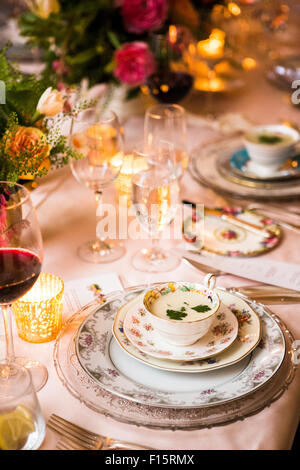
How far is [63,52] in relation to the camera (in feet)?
6.51

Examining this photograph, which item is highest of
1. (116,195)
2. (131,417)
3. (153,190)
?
(153,190)

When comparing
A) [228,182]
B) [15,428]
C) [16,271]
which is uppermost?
[16,271]

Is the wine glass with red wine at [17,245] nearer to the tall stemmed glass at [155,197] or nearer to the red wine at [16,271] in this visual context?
the red wine at [16,271]

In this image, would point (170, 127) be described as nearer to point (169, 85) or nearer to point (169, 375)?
point (169, 85)

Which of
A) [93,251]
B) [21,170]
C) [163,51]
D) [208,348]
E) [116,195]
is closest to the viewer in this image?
[208,348]

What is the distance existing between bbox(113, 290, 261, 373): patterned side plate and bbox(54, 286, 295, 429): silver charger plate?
45 millimetres

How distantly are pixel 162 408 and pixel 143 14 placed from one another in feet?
4.93

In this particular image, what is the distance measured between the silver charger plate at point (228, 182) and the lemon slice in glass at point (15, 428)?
89 centimetres

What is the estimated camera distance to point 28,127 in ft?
3.79

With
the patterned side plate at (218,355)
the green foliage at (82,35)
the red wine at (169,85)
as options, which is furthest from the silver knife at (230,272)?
the green foliage at (82,35)

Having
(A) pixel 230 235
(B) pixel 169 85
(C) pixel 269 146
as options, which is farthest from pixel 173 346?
(B) pixel 169 85
